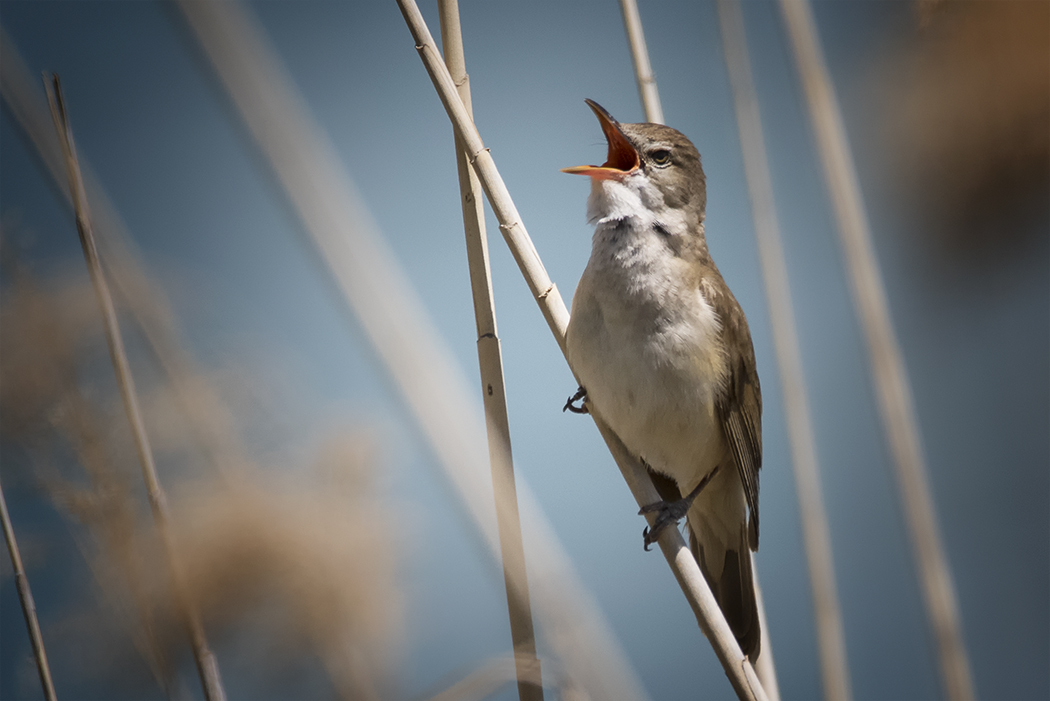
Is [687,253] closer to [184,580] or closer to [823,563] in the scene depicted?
[823,563]

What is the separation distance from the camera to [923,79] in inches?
49.8

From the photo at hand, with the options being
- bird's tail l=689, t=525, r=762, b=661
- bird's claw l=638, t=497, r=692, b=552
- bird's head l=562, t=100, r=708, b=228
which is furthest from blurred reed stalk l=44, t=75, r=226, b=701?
bird's tail l=689, t=525, r=762, b=661

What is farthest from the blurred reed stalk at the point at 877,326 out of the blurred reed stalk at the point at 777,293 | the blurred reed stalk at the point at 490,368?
the blurred reed stalk at the point at 490,368

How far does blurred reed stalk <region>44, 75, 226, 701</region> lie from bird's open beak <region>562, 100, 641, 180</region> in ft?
3.87

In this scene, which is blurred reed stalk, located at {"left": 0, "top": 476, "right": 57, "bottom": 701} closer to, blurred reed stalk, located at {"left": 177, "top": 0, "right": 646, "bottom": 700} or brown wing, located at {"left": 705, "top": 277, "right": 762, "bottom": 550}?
blurred reed stalk, located at {"left": 177, "top": 0, "right": 646, "bottom": 700}

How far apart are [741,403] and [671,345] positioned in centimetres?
38

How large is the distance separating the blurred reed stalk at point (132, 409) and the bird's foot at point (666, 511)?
2.88 feet

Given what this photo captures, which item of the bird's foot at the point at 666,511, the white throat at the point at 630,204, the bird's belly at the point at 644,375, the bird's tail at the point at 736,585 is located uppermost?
the white throat at the point at 630,204

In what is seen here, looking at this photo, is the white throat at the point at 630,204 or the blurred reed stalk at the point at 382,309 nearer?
the blurred reed stalk at the point at 382,309

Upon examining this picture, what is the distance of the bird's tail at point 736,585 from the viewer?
2.08 metres

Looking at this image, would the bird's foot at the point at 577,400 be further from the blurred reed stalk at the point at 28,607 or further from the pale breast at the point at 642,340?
the blurred reed stalk at the point at 28,607

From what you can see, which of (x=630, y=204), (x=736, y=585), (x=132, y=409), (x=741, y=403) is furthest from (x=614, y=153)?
(x=132, y=409)

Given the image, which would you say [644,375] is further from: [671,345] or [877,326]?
[877,326]

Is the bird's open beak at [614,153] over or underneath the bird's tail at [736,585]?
over
